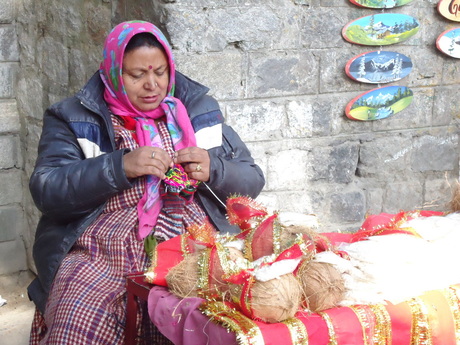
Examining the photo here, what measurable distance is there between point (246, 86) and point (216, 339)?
2.00m

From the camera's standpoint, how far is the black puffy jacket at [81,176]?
8.85ft

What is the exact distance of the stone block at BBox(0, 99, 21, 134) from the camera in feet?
15.1

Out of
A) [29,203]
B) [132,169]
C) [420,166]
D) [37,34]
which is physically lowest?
[29,203]

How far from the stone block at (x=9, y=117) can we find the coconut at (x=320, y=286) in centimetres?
312

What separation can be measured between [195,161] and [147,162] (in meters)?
0.20

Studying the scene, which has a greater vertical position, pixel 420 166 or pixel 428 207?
pixel 420 166

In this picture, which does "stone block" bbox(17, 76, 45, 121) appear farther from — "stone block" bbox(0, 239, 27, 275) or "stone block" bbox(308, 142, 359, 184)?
"stone block" bbox(308, 142, 359, 184)

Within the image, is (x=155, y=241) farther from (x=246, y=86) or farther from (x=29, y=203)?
(x=29, y=203)

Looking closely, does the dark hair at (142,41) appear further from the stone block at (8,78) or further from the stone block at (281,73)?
the stone block at (8,78)

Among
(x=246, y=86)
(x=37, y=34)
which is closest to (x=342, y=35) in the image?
(x=246, y=86)

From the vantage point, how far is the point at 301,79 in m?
3.82

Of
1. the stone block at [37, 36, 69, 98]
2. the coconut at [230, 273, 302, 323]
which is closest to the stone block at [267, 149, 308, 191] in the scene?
the stone block at [37, 36, 69, 98]

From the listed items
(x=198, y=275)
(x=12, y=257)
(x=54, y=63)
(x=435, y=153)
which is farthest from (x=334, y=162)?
(x=12, y=257)

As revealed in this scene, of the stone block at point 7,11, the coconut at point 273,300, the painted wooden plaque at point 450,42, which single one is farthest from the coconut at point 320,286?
the stone block at point 7,11
